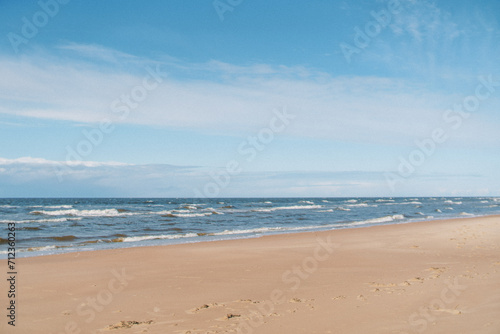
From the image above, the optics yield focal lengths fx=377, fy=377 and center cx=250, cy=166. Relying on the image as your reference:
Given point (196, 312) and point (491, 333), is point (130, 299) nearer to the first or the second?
point (196, 312)

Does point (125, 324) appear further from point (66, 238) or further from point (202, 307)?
point (66, 238)

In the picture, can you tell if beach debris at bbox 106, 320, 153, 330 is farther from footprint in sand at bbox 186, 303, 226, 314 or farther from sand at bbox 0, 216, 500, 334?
footprint in sand at bbox 186, 303, 226, 314

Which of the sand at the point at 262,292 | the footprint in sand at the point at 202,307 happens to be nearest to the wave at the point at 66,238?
the sand at the point at 262,292

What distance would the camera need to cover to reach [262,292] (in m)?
7.26

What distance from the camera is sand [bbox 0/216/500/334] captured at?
17.8ft

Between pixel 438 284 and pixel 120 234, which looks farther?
pixel 120 234

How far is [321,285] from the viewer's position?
7.71m

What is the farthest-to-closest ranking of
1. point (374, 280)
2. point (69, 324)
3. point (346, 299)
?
point (374, 280)
point (346, 299)
point (69, 324)

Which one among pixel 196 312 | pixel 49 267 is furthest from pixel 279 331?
pixel 49 267

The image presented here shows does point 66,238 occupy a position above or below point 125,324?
below

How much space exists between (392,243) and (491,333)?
10885 mm

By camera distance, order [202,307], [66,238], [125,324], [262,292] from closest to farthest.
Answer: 1. [125,324]
2. [202,307]
3. [262,292]
4. [66,238]

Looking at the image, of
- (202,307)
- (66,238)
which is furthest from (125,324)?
(66,238)

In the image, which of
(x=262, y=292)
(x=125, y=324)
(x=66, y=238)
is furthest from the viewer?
(x=66, y=238)
